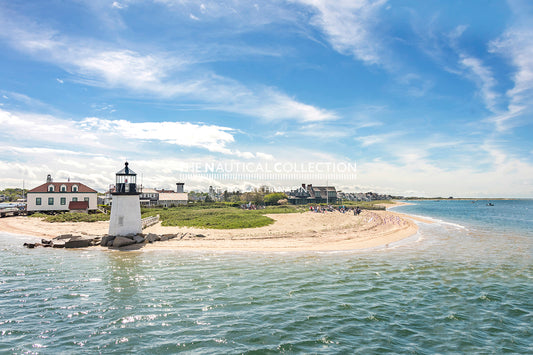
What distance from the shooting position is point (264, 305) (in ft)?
38.7

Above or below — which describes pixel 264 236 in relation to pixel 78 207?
below

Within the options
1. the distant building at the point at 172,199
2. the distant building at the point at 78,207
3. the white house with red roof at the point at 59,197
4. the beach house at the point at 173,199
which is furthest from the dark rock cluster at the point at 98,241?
the distant building at the point at 172,199

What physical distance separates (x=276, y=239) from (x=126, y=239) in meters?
13.2

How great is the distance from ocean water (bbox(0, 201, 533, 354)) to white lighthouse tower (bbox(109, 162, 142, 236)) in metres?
5.32

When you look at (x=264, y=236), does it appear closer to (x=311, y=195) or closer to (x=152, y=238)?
(x=152, y=238)

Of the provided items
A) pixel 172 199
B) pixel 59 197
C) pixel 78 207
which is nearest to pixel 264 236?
pixel 78 207

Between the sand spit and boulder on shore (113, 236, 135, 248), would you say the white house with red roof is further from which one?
boulder on shore (113, 236, 135, 248)

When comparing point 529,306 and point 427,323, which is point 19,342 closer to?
point 427,323

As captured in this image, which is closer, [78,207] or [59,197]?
[78,207]

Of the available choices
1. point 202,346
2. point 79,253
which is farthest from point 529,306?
point 79,253

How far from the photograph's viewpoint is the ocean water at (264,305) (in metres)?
8.98

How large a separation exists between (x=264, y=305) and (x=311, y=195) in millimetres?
90587

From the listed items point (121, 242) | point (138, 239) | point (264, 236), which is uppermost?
point (138, 239)

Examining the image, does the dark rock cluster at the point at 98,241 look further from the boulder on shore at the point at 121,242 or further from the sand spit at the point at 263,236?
the sand spit at the point at 263,236
